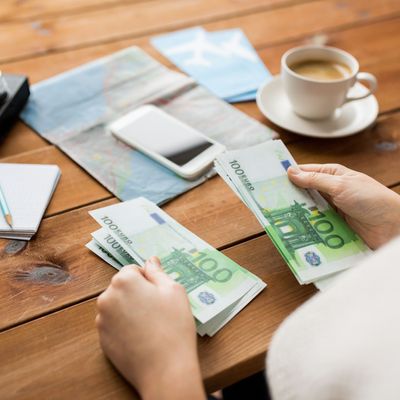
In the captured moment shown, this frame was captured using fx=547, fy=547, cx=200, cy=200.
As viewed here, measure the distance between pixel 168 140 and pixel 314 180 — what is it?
0.86 ft

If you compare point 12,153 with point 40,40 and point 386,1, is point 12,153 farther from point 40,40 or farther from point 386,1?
point 386,1

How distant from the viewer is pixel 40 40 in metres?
1.15

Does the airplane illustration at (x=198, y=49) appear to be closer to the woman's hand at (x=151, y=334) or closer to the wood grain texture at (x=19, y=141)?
the wood grain texture at (x=19, y=141)

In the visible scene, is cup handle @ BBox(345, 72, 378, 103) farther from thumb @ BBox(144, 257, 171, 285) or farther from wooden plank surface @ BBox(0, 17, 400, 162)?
thumb @ BBox(144, 257, 171, 285)

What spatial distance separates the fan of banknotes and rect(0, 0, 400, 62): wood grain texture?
0.54 metres

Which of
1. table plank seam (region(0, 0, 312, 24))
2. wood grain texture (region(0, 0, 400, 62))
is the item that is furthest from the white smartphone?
table plank seam (region(0, 0, 312, 24))

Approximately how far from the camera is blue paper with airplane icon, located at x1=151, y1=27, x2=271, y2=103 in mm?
1050

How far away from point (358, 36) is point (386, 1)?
0.71 ft

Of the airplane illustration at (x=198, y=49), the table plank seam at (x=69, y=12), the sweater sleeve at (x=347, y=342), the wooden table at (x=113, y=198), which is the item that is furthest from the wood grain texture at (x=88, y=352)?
the table plank seam at (x=69, y=12)

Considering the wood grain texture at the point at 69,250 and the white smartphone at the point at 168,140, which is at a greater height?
the white smartphone at the point at 168,140

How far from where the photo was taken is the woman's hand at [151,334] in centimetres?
57

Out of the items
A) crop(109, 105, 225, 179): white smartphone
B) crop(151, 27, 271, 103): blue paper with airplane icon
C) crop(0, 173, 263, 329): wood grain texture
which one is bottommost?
crop(0, 173, 263, 329): wood grain texture

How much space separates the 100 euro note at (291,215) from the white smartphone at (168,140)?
0.30ft

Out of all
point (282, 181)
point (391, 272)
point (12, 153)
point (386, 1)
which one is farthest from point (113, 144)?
point (386, 1)
